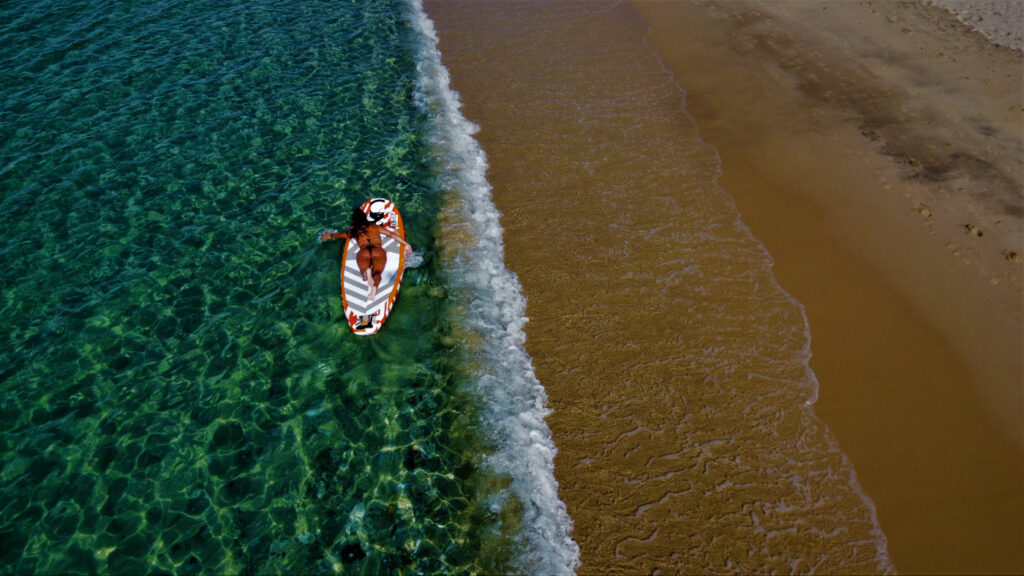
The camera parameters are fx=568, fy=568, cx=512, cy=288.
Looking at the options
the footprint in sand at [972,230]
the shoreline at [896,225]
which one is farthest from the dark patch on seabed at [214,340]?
the footprint in sand at [972,230]

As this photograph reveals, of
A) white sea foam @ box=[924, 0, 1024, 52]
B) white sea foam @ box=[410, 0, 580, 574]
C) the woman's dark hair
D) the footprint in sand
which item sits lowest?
white sea foam @ box=[410, 0, 580, 574]

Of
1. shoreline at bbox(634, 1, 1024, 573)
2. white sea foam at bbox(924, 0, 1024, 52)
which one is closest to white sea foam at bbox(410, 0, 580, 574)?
shoreline at bbox(634, 1, 1024, 573)

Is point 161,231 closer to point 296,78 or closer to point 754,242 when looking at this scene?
point 296,78

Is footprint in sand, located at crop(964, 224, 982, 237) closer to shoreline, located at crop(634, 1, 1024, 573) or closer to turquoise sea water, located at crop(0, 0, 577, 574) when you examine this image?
shoreline, located at crop(634, 1, 1024, 573)

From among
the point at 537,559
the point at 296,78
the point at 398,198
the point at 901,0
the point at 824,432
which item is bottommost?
the point at 537,559

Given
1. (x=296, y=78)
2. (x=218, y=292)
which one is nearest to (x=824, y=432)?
(x=218, y=292)

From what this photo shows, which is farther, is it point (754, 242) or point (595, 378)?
point (754, 242)

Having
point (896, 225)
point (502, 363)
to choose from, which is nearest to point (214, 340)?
point (502, 363)
